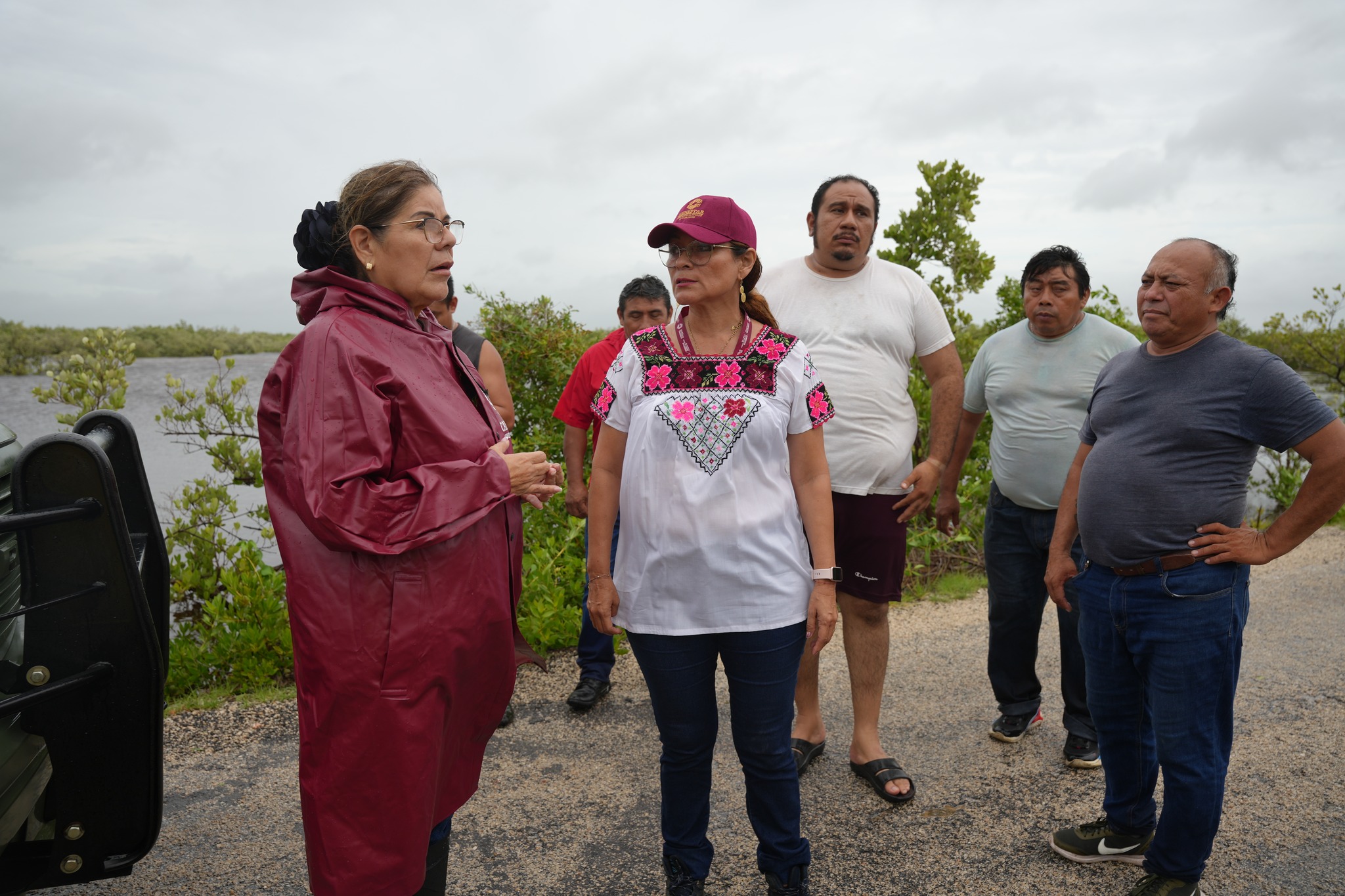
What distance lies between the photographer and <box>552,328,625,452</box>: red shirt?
4461mm

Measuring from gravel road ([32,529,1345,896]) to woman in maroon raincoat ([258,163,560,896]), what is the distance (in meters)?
1.20

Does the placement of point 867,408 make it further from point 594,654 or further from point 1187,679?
point 594,654

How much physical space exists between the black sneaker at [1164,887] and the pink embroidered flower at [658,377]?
224cm

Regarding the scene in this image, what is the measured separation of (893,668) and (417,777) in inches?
145

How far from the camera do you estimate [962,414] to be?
4582 mm

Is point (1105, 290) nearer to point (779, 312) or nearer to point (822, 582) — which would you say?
point (779, 312)

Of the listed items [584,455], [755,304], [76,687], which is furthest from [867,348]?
[76,687]

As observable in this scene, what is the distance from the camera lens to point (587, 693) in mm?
4500

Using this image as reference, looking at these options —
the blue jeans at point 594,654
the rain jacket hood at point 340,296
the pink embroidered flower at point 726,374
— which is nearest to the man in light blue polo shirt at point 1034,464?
the blue jeans at point 594,654

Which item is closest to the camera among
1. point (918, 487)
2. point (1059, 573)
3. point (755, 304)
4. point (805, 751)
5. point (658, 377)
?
point (658, 377)

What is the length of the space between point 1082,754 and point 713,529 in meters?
2.38

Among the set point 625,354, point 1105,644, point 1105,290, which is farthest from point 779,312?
point 1105,290

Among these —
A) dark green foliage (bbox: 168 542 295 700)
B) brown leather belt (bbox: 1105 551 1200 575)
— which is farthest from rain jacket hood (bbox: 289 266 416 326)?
dark green foliage (bbox: 168 542 295 700)

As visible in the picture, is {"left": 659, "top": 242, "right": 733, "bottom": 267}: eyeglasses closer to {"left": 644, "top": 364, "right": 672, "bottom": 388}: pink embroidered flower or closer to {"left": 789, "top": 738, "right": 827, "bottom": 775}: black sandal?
{"left": 644, "top": 364, "right": 672, "bottom": 388}: pink embroidered flower
